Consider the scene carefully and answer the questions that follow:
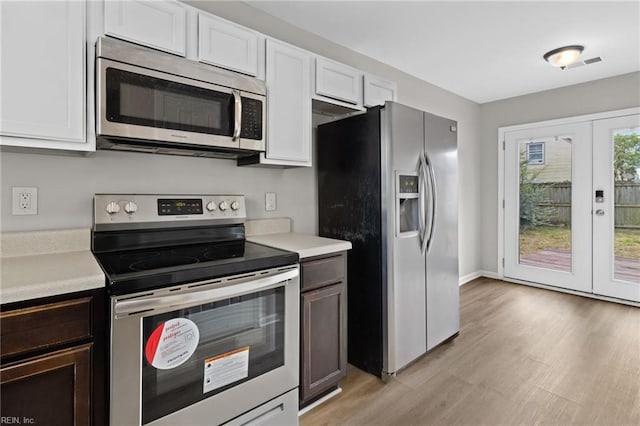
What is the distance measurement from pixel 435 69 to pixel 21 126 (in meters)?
3.37

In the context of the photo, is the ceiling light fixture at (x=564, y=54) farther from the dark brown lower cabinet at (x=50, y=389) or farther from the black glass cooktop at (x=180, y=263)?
the dark brown lower cabinet at (x=50, y=389)

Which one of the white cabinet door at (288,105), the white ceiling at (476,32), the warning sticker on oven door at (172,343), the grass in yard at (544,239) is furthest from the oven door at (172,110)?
the grass in yard at (544,239)

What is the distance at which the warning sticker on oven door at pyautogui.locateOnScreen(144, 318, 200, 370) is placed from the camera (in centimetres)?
129

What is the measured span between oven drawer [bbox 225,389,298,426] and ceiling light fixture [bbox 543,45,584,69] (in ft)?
11.2

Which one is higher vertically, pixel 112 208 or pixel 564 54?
pixel 564 54

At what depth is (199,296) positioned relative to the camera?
136 cm

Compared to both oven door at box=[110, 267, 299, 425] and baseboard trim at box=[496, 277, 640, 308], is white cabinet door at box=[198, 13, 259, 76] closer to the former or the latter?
oven door at box=[110, 267, 299, 425]

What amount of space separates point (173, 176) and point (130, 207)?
13.2 inches

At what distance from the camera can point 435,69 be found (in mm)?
3455

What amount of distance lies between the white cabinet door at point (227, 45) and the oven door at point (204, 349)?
3.78ft

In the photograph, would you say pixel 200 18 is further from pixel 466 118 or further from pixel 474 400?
pixel 466 118

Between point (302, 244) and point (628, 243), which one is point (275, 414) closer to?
point (302, 244)

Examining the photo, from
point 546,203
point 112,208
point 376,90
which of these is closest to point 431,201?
point 376,90

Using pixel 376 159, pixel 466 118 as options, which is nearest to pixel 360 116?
pixel 376 159
